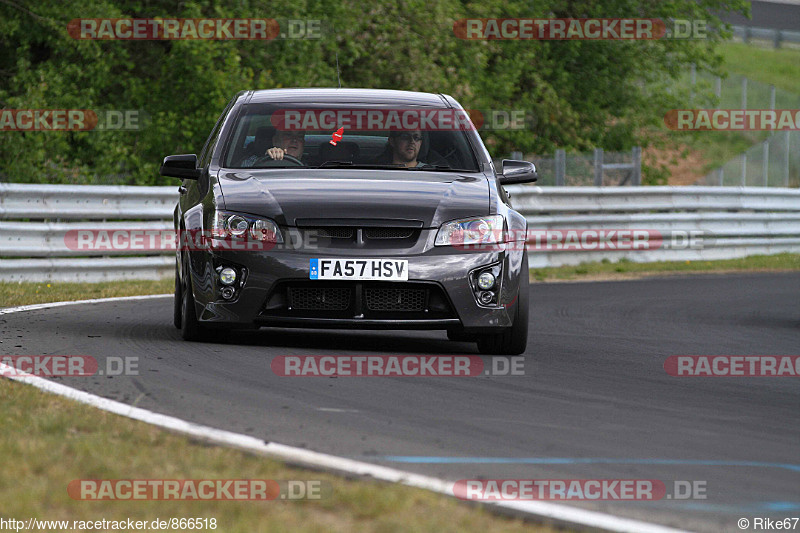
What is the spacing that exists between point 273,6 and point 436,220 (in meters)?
14.5

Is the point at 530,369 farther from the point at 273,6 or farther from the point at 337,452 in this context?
the point at 273,6

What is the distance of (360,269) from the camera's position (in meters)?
7.96

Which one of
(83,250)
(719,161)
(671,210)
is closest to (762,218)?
(671,210)

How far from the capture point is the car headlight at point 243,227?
8047mm

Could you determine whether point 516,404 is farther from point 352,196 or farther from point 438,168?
point 438,168

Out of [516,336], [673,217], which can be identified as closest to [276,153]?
[516,336]

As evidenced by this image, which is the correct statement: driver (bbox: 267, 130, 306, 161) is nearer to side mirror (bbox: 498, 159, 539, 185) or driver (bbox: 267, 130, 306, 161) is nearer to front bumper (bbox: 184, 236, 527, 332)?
front bumper (bbox: 184, 236, 527, 332)

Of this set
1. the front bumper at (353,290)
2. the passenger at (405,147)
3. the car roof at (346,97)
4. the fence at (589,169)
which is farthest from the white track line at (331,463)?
the fence at (589,169)

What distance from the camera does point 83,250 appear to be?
14.9 meters

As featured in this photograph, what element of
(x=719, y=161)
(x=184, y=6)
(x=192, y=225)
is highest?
(x=184, y=6)

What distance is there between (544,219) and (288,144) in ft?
34.1

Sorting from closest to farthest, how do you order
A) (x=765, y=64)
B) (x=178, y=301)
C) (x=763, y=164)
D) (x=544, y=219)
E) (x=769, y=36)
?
(x=178, y=301), (x=544, y=219), (x=763, y=164), (x=765, y=64), (x=769, y=36)

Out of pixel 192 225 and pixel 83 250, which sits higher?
pixel 192 225

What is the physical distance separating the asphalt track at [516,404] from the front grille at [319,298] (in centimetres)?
33
